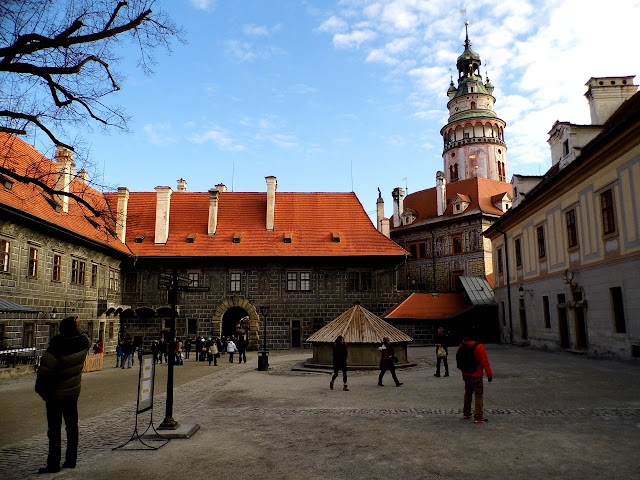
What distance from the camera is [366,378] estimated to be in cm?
1559

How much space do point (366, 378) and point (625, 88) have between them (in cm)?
1824

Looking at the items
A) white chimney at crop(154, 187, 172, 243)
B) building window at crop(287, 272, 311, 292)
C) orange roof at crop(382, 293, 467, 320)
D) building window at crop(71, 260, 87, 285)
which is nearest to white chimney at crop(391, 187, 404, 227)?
orange roof at crop(382, 293, 467, 320)

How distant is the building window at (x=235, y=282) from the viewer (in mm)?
32531

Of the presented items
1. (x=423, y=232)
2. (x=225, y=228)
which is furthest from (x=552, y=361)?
(x=423, y=232)

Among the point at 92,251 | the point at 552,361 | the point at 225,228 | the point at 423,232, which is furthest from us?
the point at 423,232

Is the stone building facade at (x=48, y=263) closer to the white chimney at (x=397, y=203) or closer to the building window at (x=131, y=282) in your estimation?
the building window at (x=131, y=282)

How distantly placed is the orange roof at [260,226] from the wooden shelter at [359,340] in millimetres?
13406

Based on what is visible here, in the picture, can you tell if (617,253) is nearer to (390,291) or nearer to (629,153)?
(629,153)

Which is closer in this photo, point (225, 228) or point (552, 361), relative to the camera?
point (552, 361)

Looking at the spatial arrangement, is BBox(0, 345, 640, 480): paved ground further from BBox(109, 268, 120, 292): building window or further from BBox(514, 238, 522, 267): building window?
BBox(109, 268, 120, 292): building window

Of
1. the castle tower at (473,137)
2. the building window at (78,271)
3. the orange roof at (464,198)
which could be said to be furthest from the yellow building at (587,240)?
the castle tower at (473,137)

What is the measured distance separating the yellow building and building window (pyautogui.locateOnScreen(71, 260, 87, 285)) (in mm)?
23501

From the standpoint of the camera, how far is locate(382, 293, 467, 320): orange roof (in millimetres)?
31938

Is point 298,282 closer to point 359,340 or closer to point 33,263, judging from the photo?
point 359,340
